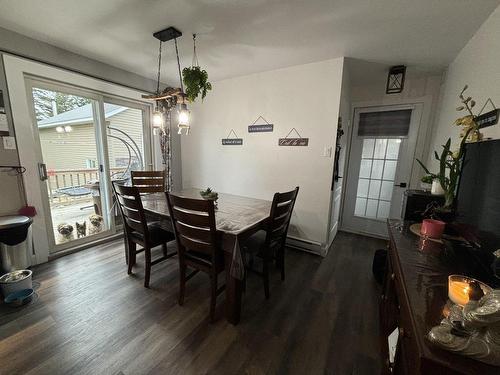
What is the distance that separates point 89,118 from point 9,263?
6.12ft

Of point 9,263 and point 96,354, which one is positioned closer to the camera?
point 96,354

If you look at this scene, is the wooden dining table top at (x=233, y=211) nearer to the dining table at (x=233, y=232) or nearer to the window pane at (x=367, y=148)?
the dining table at (x=233, y=232)

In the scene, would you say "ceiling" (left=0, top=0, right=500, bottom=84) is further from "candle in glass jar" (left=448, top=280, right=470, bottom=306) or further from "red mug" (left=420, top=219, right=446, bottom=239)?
"candle in glass jar" (left=448, top=280, right=470, bottom=306)

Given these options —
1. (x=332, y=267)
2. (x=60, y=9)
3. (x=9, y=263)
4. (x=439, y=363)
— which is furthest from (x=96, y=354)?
(x=60, y=9)

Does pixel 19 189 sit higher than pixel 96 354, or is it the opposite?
pixel 19 189

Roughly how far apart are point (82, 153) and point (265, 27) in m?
2.75

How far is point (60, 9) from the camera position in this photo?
1696 millimetres

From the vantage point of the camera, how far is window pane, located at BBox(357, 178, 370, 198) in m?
3.42

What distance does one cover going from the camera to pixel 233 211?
6.62 ft

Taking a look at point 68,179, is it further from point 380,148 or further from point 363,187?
point 380,148

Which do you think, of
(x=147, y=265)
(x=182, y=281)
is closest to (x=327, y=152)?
(x=182, y=281)

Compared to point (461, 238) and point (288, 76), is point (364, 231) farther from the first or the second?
point (288, 76)

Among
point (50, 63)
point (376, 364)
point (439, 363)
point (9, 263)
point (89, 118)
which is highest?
point (50, 63)

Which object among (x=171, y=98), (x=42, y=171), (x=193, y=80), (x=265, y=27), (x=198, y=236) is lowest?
(x=198, y=236)
